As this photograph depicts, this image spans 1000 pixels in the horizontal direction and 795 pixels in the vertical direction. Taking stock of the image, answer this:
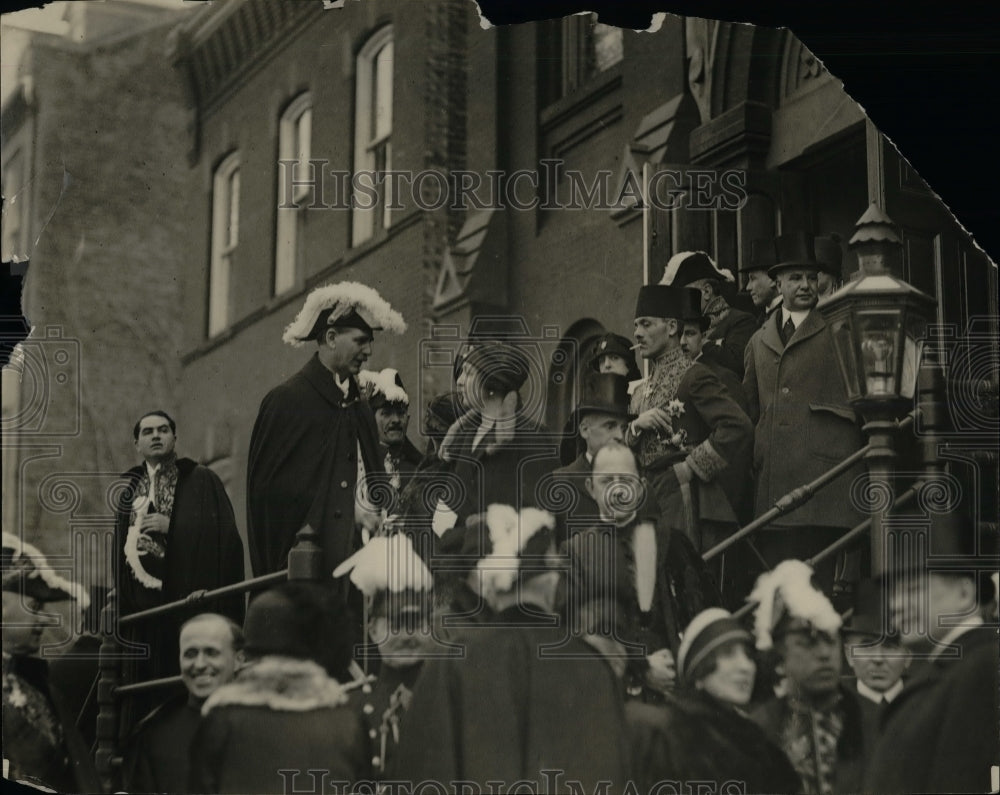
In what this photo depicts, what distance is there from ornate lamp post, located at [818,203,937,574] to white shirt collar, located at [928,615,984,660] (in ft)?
1.43

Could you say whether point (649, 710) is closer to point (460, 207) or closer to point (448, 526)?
point (448, 526)

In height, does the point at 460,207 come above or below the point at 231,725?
above

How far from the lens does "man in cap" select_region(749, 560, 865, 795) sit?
8.01 m

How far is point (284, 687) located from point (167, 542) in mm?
891

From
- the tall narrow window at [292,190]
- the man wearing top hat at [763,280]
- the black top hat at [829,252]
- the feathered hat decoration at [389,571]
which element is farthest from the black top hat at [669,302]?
the tall narrow window at [292,190]

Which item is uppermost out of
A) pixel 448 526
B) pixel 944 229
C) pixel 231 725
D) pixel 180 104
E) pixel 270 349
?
pixel 180 104

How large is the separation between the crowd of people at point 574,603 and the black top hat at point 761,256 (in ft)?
0.08

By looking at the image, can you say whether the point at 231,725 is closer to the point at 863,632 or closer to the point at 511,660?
the point at 511,660

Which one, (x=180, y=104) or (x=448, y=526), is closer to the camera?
(x=448, y=526)

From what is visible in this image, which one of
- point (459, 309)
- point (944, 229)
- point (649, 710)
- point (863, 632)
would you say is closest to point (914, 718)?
point (863, 632)

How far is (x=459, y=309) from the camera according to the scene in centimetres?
835

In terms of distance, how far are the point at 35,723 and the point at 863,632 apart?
381 centimetres

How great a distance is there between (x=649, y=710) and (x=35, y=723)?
2.83m

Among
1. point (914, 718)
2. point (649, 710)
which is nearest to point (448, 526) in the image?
point (649, 710)
